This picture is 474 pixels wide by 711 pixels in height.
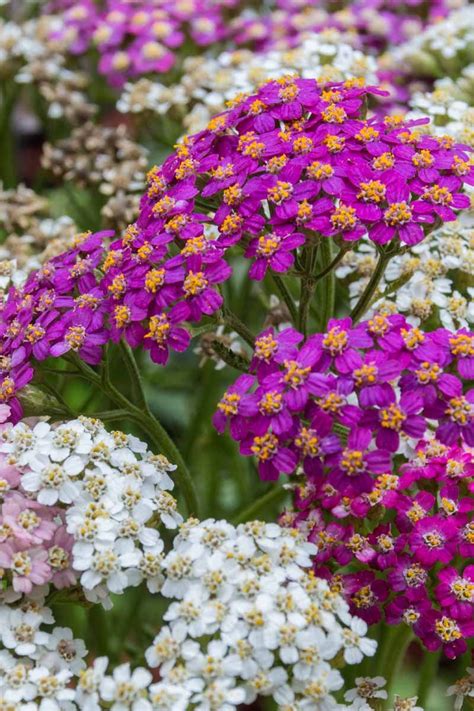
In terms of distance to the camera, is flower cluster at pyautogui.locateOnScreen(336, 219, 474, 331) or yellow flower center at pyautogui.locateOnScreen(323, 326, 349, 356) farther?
flower cluster at pyautogui.locateOnScreen(336, 219, 474, 331)

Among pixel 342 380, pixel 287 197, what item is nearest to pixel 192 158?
pixel 287 197

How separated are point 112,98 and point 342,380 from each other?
1.08 m

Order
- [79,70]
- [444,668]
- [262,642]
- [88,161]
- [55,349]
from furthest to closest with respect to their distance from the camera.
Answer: [79,70]
[444,668]
[88,161]
[55,349]
[262,642]

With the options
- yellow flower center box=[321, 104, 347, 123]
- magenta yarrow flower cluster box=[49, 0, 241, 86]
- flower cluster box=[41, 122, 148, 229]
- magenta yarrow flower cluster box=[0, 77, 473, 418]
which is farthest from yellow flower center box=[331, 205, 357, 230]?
magenta yarrow flower cluster box=[49, 0, 241, 86]

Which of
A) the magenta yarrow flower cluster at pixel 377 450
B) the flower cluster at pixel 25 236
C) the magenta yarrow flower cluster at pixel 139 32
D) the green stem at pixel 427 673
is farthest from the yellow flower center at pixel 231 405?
the magenta yarrow flower cluster at pixel 139 32

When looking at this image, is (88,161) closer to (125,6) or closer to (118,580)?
(125,6)

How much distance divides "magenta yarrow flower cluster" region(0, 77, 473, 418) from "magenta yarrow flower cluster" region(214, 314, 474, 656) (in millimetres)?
72

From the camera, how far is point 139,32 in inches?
53.8

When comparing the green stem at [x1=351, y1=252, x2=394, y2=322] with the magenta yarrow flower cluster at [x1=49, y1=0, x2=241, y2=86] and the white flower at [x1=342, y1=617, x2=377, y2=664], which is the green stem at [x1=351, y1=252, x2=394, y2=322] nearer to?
the white flower at [x1=342, y1=617, x2=377, y2=664]

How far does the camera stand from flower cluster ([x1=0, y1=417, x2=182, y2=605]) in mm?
701

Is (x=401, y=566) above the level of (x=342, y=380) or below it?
below

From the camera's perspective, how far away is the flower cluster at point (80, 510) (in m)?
0.70

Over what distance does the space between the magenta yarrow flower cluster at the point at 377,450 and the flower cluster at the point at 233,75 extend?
47 centimetres

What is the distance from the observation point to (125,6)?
1.42 meters
